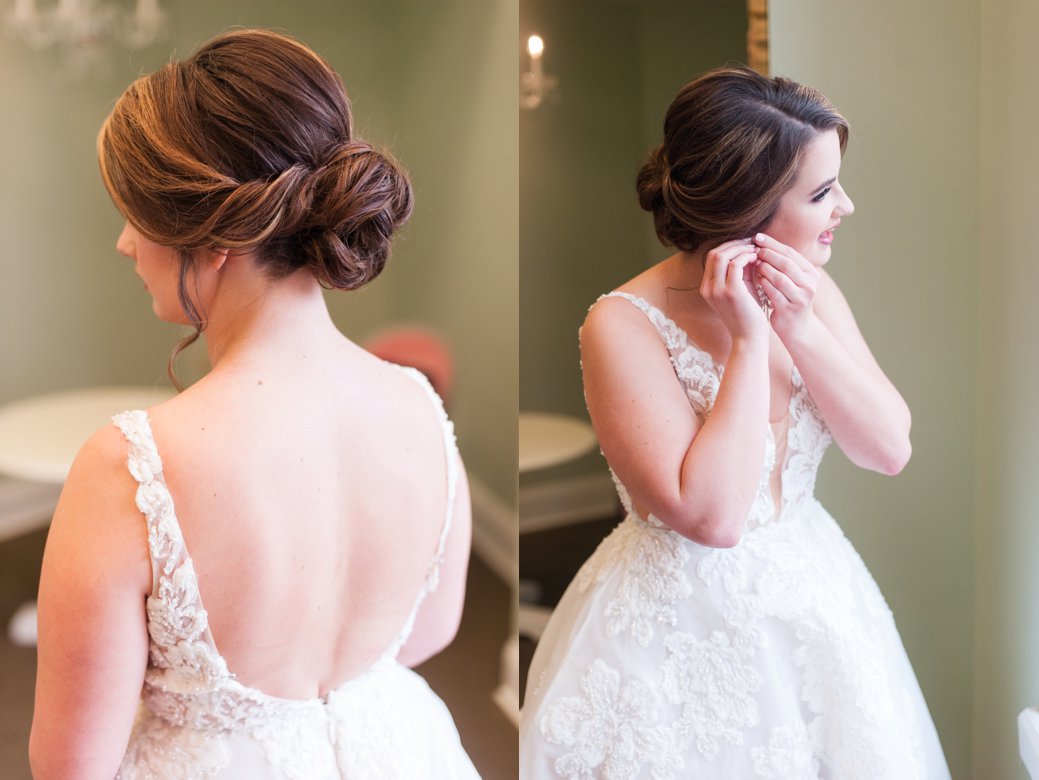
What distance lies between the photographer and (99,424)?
54.6 inches

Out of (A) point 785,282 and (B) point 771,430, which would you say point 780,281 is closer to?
(A) point 785,282

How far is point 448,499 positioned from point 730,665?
51 cm

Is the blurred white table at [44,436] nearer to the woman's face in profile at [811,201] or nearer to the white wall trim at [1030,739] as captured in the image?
the woman's face in profile at [811,201]

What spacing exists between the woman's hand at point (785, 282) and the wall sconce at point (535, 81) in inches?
17.3

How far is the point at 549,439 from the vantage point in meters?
1.60

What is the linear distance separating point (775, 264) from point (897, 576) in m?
0.78

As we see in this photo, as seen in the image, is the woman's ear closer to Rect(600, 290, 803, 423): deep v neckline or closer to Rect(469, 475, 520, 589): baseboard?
Rect(600, 290, 803, 423): deep v neckline

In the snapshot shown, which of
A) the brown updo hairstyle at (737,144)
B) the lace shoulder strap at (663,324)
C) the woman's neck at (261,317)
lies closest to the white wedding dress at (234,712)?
the woman's neck at (261,317)

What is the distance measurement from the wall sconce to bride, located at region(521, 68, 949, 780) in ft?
0.76

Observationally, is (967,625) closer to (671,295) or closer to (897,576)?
(897,576)

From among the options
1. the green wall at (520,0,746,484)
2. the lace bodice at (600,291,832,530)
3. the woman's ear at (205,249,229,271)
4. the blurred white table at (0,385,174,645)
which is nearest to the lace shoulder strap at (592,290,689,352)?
the lace bodice at (600,291,832,530)

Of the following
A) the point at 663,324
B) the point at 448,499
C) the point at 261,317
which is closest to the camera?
the point at 261,317

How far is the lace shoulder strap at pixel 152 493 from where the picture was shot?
0.76 m

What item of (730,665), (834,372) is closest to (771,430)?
(834,372)
